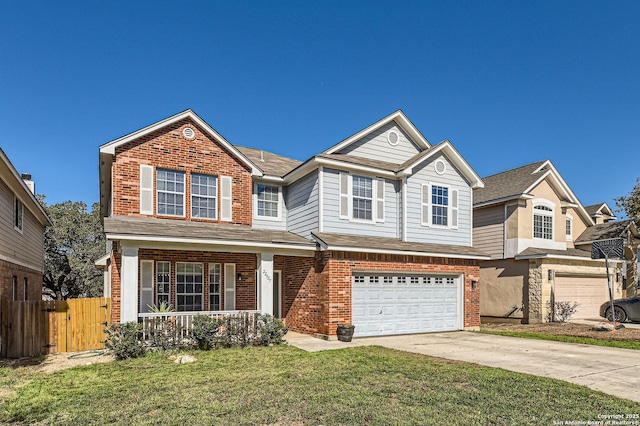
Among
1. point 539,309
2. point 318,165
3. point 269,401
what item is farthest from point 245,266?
point 539,309

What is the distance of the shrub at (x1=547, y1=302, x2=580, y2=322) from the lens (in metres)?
19.8

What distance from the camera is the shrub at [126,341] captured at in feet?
35.3

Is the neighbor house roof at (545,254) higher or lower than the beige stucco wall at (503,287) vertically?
higher

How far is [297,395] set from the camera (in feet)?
23.9

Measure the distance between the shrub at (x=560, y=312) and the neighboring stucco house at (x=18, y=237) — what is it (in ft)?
67.1

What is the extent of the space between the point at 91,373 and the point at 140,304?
15.3 ft

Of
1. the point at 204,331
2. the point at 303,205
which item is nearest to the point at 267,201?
the point at 303,205

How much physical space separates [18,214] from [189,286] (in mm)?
6805

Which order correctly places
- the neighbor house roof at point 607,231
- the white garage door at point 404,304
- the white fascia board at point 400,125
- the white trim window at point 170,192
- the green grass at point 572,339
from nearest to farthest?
the green grass at point 572,339 → the white trim window at point 170,192 → the white garage door at point 404,304 → the white fascia board at point 400,125 → the neighbor house roof at point 607,231

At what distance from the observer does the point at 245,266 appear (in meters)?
16.0

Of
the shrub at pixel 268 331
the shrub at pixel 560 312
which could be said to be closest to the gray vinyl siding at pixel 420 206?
the shrub at pixel 560 312

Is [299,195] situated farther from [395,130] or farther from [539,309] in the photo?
[539,309]

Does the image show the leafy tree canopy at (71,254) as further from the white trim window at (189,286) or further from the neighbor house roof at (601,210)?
the neighbor house roof at (601,210)

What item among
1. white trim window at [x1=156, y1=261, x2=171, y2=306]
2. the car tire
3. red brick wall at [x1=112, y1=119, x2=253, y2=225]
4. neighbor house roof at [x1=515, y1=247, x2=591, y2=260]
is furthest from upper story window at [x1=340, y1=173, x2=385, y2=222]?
the car tire
